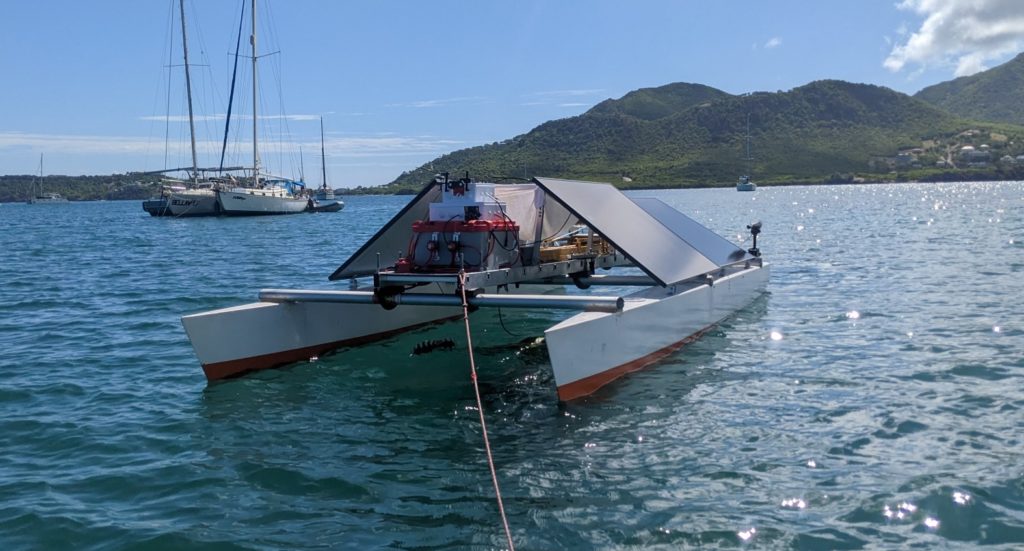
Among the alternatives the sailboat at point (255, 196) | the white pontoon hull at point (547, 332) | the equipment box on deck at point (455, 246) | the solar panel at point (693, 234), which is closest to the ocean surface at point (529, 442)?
the white pontoon hull at point (547, 332)

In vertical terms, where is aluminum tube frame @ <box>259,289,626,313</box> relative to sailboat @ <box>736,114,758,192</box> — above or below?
below

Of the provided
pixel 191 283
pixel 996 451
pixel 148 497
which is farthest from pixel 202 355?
pixel 191 283

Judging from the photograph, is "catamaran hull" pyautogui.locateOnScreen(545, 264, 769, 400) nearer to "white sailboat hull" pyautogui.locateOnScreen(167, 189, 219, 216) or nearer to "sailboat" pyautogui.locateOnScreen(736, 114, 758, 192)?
"white sailboat hull" pyautogui.locateOnScreen(167, 189, 219, 216)

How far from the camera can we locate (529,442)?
680cm

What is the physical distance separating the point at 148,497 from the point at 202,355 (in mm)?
3237

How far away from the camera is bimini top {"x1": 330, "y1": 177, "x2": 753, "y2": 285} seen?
9.73 m

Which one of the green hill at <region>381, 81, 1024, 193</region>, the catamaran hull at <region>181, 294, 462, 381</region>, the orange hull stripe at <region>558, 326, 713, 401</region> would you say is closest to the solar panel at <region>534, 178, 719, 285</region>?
the orange hull stripe at <region>558, 326, 713, 401</region>

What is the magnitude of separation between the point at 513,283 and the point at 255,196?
57.2 meters

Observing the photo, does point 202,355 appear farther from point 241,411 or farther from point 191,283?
point 191,283

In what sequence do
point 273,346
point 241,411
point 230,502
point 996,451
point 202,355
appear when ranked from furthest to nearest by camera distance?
point 273,346 < point 202,355 < point 241,411 < point 996,451 < point 230,502

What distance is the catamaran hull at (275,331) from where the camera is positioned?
8898 millimetres

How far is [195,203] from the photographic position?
62562 millimetres

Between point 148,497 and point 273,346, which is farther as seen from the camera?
point 273,346

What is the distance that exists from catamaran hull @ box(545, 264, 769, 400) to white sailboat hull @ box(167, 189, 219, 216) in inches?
2255
